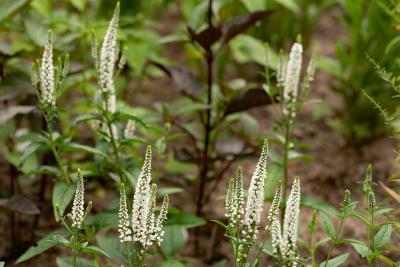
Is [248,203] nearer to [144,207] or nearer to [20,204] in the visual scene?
[144,207]

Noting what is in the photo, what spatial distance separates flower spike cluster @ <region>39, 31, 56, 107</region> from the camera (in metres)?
2.57

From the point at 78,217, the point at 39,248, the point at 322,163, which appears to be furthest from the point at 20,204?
the point at 322,163

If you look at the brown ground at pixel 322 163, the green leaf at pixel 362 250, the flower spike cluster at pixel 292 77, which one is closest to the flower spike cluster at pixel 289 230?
the green leaf at pixel 362 250

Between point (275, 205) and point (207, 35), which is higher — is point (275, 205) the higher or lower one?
the lower one

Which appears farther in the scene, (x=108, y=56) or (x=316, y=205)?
(x=316, y=205)

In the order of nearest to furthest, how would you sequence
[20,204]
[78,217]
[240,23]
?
[78,217]
[20,204]
[240,23]

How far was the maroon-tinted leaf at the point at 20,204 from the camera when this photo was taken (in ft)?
9.70

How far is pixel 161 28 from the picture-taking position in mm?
6062

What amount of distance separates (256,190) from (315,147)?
2.43 m

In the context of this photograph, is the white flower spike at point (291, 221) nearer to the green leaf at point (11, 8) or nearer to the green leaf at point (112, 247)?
the green leaf at point (112, 247)

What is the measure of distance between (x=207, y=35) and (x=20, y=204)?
1.15 m

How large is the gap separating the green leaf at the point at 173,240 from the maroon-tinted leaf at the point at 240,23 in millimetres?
949

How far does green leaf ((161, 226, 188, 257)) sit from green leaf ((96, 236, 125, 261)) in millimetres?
256

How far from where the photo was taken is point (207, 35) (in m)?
3.36
